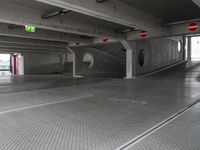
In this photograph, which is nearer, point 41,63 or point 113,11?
point 113,11

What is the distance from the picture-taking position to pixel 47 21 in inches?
340

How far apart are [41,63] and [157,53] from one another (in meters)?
16.0

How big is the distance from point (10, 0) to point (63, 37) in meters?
6.90

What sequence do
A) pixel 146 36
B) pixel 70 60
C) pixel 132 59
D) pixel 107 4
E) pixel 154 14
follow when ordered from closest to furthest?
pixel 107 4 < pixel 154 14 < pixel 146 36 < pixel 132 59 < pixel 70 60

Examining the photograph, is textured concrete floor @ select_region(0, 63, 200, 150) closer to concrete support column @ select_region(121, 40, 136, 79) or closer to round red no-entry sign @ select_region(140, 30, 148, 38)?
round red no-entry sign @ select_region(140, 30, 148, 38)

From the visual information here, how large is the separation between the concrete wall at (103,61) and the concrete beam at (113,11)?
9962mm

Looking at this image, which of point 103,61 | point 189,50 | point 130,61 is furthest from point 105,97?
point 189,50

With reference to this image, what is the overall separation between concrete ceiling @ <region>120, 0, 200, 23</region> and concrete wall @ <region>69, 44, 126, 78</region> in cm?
981

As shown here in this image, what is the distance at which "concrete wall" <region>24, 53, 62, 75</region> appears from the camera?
81.8 ft

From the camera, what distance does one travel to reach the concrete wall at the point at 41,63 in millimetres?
24922

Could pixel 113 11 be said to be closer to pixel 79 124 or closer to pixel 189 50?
pixel 79 124

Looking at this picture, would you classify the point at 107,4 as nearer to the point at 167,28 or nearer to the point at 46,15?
the point at 46,15

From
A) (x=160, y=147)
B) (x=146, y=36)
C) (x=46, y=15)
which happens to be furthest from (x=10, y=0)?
(x=146, y=36)

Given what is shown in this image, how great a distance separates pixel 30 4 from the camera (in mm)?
7395
